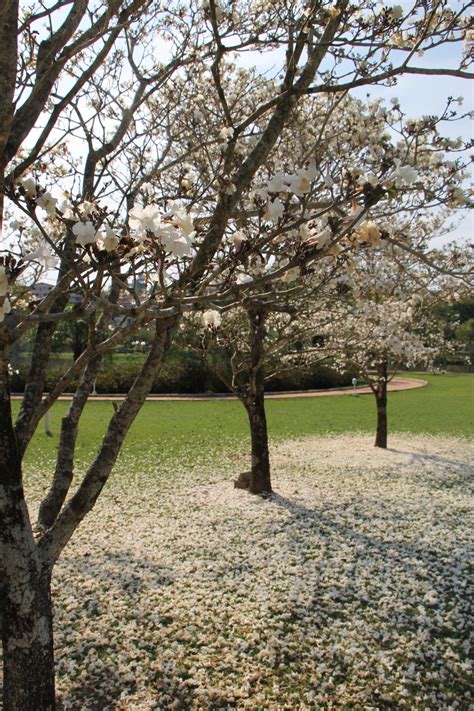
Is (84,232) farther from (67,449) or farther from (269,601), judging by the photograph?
(269,601)

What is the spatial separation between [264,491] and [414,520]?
206cm

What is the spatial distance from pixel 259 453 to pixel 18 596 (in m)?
5.20

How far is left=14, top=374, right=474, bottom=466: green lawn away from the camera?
11.1 metres

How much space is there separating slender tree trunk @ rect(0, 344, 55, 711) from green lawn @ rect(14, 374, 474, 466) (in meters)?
7.14

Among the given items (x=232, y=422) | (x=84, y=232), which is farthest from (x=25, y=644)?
(x=232, y=422)

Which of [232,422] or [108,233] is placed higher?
[108,233]

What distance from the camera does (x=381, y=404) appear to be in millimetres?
11195

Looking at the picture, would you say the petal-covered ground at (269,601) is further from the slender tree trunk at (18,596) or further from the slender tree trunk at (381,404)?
the slender tree trunk at (381,404)

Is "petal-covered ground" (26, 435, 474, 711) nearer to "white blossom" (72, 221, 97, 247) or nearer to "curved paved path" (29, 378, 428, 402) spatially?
"white blossom" (72, 221, 97, 247)

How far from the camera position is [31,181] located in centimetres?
185

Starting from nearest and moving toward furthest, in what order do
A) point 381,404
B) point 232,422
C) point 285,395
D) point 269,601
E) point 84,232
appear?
point 84,232 → point 269,601 → point 381,404 → point 232,422 → point 285,395

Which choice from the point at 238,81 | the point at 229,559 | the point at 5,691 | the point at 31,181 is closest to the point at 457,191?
the point at 31,181

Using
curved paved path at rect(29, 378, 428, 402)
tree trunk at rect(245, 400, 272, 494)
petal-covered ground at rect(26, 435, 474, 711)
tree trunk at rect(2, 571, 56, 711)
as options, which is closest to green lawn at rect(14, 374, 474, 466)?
curved paved path at rect(29, 378, 428, 402)

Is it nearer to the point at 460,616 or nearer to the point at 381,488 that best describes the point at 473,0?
the point at 460,616
